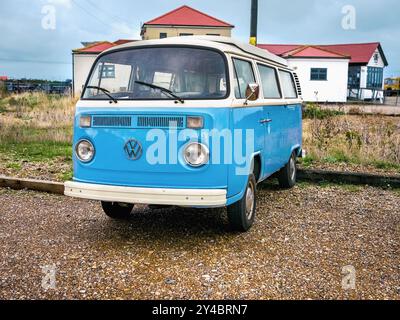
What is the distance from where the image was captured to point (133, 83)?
513 centimetres

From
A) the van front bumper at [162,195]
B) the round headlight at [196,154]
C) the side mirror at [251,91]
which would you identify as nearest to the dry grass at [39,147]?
the van front bumper at [162,195]

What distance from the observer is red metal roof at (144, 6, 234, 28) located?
42.5 meters

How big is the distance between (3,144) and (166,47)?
8012 millimetres

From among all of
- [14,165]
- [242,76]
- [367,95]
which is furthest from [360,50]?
[242,76]

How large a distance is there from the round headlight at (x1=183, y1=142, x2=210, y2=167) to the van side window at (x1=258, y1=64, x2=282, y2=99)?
183 centimetres

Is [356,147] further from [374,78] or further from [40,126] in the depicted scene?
[374,78]

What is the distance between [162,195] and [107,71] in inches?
68.5

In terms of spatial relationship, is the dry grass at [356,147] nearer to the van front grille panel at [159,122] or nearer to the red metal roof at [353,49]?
the van front grille panel at [159,122]

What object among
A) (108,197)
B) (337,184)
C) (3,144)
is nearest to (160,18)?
(3,144)

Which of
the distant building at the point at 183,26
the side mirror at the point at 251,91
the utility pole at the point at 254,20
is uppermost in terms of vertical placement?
the distant building at the point at 183,26

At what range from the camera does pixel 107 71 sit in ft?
17.7

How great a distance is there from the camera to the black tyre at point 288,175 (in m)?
7.61
